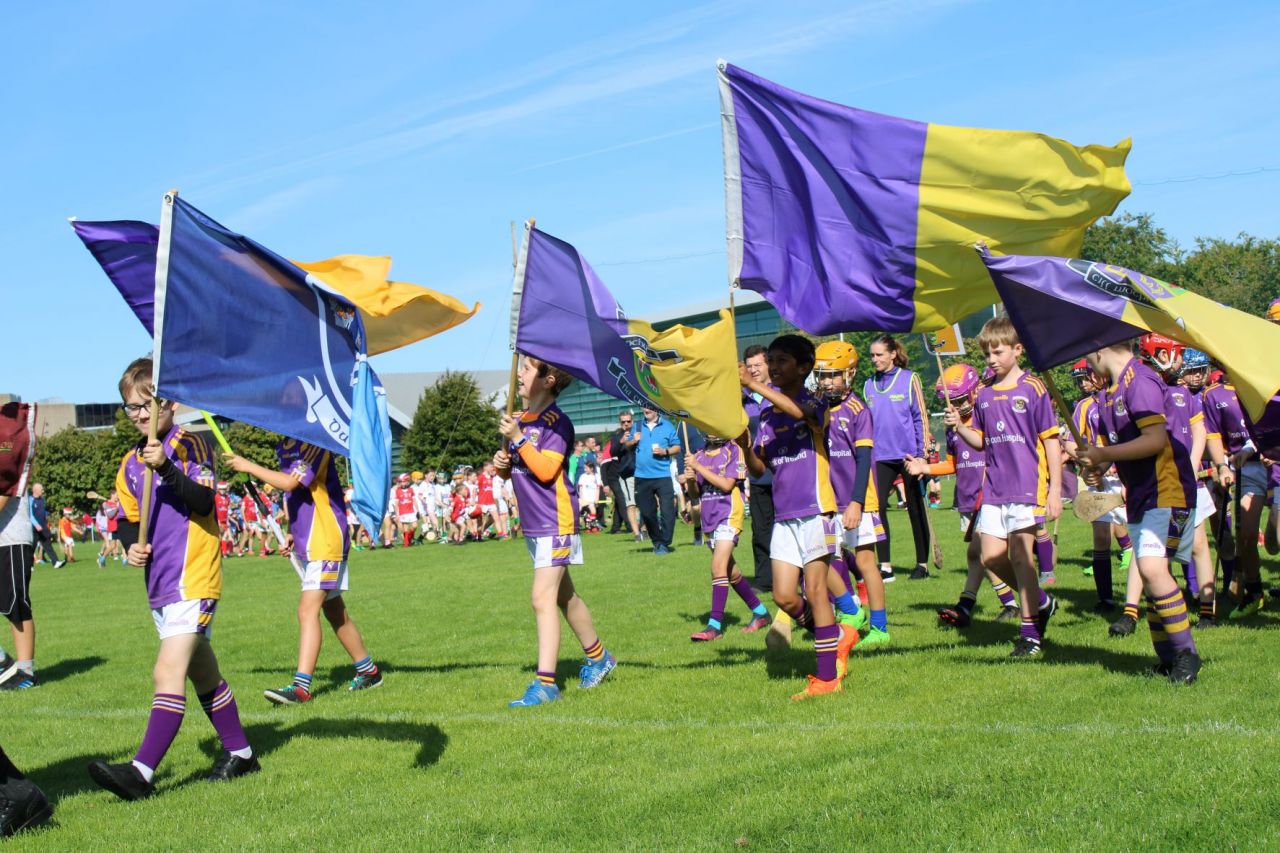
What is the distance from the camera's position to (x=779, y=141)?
316 inches

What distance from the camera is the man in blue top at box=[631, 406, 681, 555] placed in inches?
856

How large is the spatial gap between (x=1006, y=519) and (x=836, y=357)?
5.72 feet

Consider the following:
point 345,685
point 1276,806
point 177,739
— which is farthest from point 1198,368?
point 177,739

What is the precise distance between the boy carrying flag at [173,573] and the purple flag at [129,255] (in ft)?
3.21

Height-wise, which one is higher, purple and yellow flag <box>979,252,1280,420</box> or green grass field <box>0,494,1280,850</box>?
purple and yellow flag <box>979,252,1280,420</box>

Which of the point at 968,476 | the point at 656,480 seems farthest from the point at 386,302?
the point at 656,480

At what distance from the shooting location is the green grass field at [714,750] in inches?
199

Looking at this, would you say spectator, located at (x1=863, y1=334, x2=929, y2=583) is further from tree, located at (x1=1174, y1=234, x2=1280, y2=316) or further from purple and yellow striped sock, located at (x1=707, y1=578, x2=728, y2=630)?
tree, located at (x1=1174, y1=234, x2=1280, y2=316)

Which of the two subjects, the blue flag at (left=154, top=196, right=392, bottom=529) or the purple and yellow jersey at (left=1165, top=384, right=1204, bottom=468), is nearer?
the blue flag at (left=154, top=196, right=392, bottom=529)

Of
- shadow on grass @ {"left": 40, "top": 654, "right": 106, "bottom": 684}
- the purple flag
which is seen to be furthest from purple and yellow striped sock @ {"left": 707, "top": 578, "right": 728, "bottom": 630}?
shadow on grass @ {"left": 40, "top": 654, "right": 106, "bottom": 684}

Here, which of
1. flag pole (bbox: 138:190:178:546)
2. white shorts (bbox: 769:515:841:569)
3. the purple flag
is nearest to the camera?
flag pole (bbox: 138:190:178:546)

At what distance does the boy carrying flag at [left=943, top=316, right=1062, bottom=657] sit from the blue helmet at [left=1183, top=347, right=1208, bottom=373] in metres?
2.31

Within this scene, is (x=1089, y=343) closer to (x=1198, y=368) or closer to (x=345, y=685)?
(x=1198, y=368)

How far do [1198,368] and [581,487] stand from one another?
75.5ft
